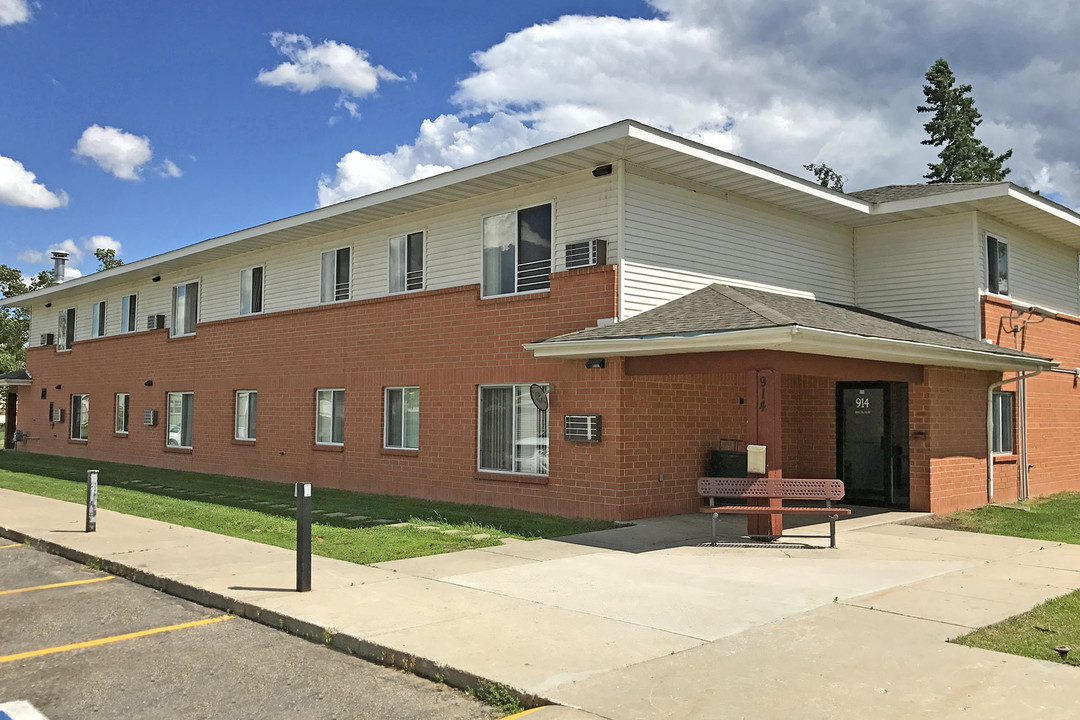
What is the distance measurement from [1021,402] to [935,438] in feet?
11.8

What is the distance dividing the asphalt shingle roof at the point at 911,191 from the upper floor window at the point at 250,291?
13460 millimetres

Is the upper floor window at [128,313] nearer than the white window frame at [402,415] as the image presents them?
No

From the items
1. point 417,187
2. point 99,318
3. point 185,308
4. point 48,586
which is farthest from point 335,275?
point 99,318

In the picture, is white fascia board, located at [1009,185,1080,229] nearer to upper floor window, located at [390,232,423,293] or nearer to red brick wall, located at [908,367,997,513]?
red brick wall, located at [908,367,997,513]

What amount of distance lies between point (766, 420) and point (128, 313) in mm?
21937

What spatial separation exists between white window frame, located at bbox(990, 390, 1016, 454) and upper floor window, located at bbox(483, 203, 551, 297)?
29.8 feet

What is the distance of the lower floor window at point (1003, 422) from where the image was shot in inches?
651

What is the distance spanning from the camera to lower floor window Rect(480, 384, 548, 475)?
1420cm

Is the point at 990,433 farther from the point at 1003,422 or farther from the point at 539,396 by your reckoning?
the point at 539,396

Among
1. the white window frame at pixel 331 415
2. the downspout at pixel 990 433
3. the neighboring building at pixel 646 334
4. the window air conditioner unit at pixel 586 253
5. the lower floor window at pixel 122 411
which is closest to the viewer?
the neighboring building at pixel 646 334

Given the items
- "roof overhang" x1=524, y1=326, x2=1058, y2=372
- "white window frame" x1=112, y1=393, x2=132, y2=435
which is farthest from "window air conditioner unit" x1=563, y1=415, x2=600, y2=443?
"white window frame" x1=112, y1=393, x2=132, y2=435

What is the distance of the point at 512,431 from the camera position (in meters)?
14.7

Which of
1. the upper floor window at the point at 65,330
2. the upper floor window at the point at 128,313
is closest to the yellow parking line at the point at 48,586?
the upper floor window at the point at 128,313

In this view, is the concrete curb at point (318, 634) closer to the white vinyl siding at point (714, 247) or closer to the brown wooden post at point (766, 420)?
the brown wooden post at point (766, 420)
